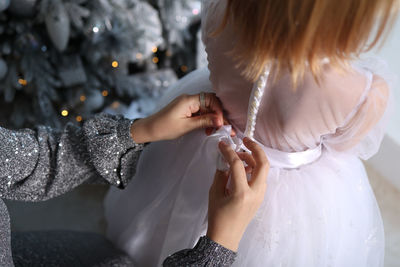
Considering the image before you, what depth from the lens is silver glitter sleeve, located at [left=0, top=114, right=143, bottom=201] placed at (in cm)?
68

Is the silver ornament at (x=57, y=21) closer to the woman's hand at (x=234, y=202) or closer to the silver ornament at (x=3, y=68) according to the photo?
the silver ornament at (x=3, y=68)

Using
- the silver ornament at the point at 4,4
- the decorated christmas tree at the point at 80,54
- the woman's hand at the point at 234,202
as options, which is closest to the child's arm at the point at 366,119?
the woman's hand at the point at 234,202

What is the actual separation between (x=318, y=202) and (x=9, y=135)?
0.58m

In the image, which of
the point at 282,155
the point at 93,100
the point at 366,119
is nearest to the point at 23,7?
the point at 93,100

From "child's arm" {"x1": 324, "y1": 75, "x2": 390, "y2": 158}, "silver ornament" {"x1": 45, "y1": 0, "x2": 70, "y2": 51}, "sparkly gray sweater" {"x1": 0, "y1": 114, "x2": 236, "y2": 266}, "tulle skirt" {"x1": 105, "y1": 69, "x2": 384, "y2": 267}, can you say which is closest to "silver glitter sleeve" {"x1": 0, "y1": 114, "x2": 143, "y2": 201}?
"sparkly gray sweater" {"x1": 0, "y1": 114, "x2": 236, "y2": 266}

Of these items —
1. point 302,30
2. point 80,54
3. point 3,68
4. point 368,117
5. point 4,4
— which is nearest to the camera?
point 302,30

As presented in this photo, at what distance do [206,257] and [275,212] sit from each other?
0.19m

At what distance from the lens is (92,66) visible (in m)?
1.36

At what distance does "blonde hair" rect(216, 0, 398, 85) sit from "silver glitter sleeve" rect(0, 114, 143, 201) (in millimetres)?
309

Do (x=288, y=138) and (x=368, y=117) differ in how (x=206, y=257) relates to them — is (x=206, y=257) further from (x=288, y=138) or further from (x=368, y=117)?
(x=368, y=117)

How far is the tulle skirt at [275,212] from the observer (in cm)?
71

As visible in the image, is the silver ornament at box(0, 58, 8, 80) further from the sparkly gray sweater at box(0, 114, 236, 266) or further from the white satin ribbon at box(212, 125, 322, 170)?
the white satin ribbon at box(212, 125, 322, 170)

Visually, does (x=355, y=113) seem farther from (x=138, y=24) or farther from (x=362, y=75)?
(x=138, y=24)

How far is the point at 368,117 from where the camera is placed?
0.64m
